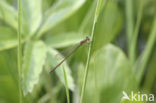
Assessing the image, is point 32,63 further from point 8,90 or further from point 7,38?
point 8,90

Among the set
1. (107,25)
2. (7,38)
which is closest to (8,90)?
(7,38)

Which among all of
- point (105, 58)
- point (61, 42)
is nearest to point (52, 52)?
point (61, 42)

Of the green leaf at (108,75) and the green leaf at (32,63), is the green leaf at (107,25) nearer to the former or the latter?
the green leaf at (108,75)

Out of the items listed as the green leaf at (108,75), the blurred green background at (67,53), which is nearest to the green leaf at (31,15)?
the blurred green background at (67,53)

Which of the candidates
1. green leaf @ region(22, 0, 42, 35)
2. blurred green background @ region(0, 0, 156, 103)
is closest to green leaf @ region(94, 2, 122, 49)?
blurred green background @ region(0, 0, 156, 103)

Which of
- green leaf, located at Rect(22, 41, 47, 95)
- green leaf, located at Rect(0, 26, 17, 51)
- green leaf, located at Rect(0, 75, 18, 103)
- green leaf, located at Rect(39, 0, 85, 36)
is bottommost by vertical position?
green leaf, located at Rect(0, 75, 18, 103)

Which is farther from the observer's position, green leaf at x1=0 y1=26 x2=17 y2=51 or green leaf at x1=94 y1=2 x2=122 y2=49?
green leaf at x1=94 y1=2 x2=122 y2=49

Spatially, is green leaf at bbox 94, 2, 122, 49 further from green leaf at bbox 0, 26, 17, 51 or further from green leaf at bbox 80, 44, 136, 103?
green leaf at bbox 0, 26, 17, 51
